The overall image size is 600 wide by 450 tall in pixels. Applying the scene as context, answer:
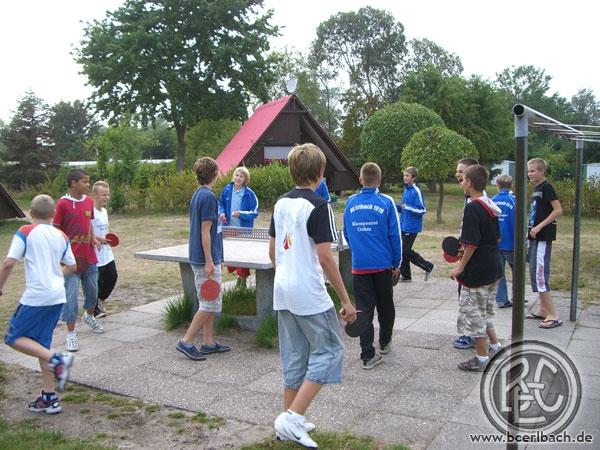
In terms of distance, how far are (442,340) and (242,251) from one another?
2.47 meters

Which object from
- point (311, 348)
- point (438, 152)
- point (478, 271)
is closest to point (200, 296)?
point (311, 348)

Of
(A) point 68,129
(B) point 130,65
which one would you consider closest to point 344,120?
(B) point 130,65

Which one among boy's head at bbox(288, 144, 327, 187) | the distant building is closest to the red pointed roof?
the distant building

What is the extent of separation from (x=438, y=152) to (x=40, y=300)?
1674 cm

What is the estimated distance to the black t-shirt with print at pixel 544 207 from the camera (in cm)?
640

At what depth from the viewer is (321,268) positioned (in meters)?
3.69

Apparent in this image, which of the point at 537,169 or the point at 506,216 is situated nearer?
the point at 537,169

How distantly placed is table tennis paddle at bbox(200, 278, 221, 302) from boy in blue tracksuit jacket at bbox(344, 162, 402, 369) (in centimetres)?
125

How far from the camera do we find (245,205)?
842 cm

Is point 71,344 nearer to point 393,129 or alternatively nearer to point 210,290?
point 210,290

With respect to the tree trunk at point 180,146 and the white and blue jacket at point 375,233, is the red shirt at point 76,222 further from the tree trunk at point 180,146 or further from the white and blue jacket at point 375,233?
the tree trunk at point 180,146

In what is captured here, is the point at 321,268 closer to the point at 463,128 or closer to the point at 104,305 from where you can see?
the point at 104,305

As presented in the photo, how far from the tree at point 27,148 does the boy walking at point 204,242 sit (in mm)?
37468

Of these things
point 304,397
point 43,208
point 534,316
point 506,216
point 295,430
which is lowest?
point 534,316
